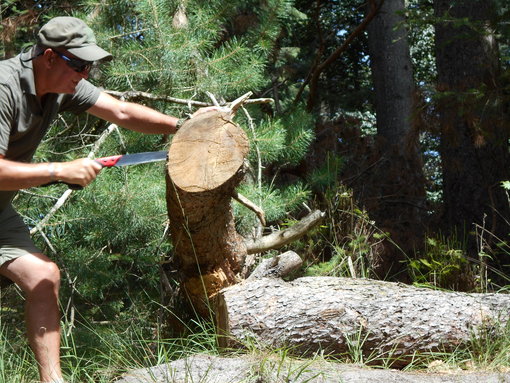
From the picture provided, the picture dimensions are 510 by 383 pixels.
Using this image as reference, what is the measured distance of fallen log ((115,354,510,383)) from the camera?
3.17 meters

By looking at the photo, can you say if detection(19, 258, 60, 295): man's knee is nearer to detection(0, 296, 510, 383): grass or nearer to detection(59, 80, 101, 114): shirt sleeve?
detection(0, 296, 510, 383): grass

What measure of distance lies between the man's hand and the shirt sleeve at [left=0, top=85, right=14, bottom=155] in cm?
25

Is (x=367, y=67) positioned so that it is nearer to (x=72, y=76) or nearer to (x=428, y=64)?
(x=428, y=64)

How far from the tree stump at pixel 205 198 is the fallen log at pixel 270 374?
48 centimetres

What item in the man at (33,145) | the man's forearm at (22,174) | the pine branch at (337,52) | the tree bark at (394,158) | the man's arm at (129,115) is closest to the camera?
the man's forearm at (22,174)

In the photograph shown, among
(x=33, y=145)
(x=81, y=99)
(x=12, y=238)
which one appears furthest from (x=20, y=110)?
(x=12, y=238)

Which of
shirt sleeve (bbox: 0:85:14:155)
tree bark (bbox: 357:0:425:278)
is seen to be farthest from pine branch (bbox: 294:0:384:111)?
shirt sleeve (bbox: 0:85:14:155)

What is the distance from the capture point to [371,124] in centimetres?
1544

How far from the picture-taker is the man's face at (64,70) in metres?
3.29

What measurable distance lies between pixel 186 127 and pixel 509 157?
456 cm

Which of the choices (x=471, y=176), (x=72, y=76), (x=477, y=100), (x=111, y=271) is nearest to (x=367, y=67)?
(x=471, y=176)

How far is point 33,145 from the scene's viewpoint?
350 centimetres

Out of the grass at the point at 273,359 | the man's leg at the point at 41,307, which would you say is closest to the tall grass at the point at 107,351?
the grass at the point at 273,359

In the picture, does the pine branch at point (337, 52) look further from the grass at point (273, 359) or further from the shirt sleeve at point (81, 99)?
the grass at point (273, 359)
